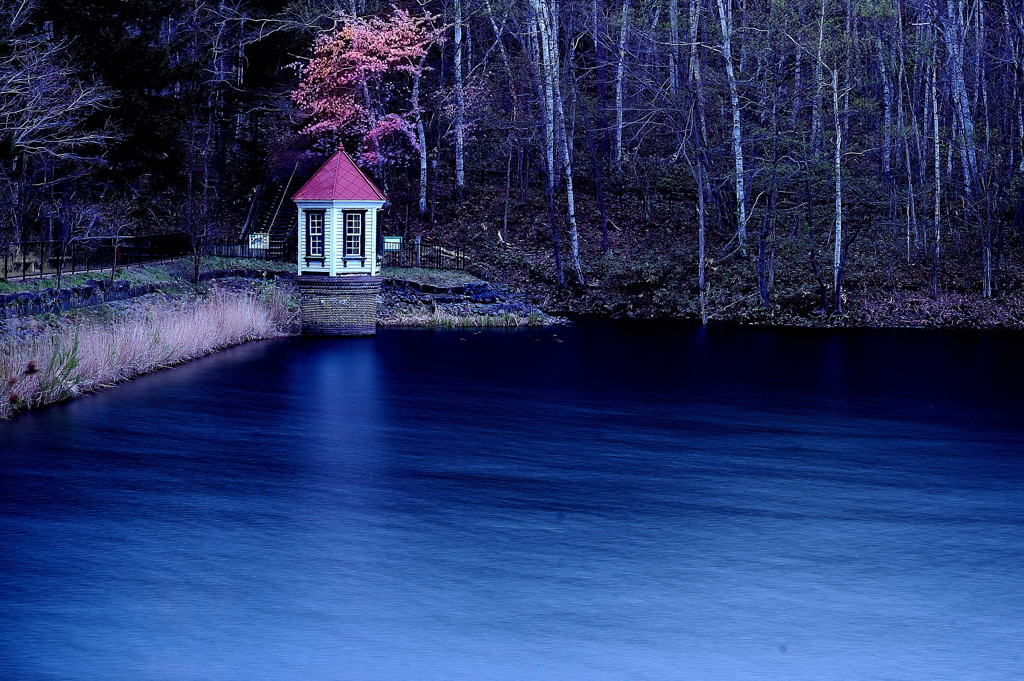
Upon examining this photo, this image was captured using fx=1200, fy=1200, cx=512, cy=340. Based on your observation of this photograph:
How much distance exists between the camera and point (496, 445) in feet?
65.0

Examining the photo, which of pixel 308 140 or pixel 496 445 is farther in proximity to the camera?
pixel 308 140

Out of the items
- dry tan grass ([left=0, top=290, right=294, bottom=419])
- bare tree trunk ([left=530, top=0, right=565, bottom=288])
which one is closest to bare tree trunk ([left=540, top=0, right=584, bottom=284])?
bare tree trunk ([left=530, top=0, right=565, bottom=288])

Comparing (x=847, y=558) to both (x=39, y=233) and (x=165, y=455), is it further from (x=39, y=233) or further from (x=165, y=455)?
(x=39, y=233)

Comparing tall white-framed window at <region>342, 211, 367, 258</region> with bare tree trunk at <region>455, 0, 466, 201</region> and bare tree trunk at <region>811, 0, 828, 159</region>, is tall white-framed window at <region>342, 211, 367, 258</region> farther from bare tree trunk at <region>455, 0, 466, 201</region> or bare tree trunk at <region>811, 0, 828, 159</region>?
bare tree trunk at <region>811, 0, 828, 159</region>

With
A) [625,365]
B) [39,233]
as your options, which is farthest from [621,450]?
[39,233]

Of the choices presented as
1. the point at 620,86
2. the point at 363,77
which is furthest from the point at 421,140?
the point at 620,86

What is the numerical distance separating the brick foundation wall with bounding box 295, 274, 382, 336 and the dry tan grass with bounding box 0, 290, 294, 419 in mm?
1124

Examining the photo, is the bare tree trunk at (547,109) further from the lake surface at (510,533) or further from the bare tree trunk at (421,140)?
the lake surface at (510,533)

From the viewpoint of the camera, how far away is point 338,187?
39.9 m

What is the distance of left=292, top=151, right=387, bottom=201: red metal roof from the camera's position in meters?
39.8

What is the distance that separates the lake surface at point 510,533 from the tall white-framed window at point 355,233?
1265cm

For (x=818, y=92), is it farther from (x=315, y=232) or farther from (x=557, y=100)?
(x=315, y=232)

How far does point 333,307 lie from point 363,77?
15356 millimetres

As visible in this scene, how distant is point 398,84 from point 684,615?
150ft
